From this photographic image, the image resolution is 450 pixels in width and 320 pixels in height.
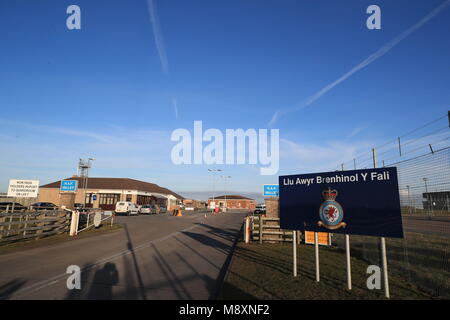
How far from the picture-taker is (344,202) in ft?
19.9

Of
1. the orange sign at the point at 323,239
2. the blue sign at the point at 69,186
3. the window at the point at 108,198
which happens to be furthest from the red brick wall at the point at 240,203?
the orange sign at the point at 323,239

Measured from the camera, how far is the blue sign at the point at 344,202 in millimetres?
5367

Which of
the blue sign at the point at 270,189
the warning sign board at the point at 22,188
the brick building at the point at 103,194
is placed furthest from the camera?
the brick building at the point at 103,194

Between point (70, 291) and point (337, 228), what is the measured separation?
598cm

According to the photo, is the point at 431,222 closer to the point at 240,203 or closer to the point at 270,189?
the point at 270,189

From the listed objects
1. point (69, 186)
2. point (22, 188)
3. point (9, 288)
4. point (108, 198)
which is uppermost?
point (69, 186)

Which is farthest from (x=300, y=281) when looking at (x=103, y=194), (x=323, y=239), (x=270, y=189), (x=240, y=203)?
(x=240, y=203)

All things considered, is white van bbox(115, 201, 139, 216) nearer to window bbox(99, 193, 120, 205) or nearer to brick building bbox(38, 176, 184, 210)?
brick building bbox(38, 176, 184, 210)

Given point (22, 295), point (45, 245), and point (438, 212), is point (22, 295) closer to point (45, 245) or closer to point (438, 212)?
point (45, 245)

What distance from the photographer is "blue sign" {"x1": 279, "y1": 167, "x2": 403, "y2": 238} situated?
17.6 ft

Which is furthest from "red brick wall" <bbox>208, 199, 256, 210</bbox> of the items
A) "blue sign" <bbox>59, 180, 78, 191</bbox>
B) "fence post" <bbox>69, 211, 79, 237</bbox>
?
"fence post" <bbox>69, 211, 79, 237</bbox>

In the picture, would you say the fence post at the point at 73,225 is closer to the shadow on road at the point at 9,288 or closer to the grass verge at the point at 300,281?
the shadow on road at the point at 9,288
